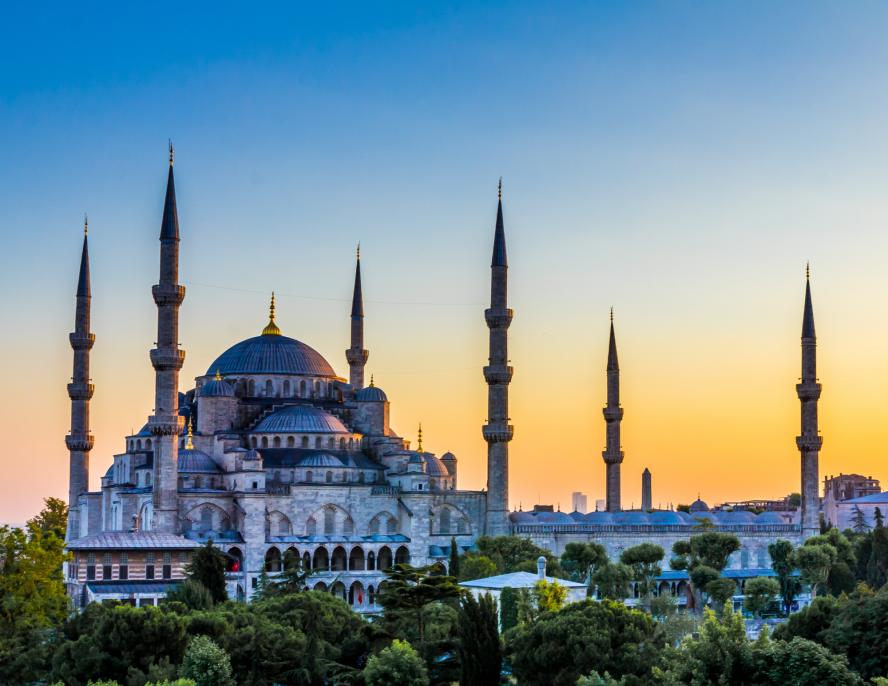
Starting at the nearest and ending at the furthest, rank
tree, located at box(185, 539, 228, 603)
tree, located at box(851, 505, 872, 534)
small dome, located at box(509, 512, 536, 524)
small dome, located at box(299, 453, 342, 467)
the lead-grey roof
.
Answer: tree, located at box(185, 539, 228, 603), the lead-grey roof, small dome, located at box(299, 453, 342, 467), small dome, located at box(509, 512, 536, 524), tree, located at box(851, 505, 872, 534)

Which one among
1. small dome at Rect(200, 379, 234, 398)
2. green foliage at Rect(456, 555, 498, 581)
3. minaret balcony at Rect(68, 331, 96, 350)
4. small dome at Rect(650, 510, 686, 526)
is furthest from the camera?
small dome at Rect(650, 510, 686, 526)

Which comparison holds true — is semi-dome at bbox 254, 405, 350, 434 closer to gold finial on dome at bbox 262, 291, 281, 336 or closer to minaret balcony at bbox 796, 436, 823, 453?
gold finial on dome at bbox 262, 291, 281, 336

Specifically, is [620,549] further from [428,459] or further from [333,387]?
[333,387]

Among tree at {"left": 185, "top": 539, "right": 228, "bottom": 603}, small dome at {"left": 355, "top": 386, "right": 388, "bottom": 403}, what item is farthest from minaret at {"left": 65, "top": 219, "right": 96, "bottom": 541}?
tree at {"left": 185, "top": 539, "right": 228, "bottom": 603}

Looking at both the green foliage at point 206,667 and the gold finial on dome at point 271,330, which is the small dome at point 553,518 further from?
the green foliage at point 206,667

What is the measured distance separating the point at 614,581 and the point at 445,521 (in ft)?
30.7

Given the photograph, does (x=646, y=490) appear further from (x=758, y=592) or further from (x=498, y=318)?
(x=758, y=592)

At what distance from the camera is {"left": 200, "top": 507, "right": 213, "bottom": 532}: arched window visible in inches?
1815

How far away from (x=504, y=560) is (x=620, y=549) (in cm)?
827

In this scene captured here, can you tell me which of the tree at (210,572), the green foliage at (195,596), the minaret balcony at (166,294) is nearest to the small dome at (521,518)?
the minaret balcony at (166,294)

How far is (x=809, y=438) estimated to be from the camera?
53.5 metres

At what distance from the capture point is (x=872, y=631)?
23.8 m

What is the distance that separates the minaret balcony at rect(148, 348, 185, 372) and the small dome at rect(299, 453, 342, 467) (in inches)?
241

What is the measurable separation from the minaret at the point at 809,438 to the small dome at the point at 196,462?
2356 cm
